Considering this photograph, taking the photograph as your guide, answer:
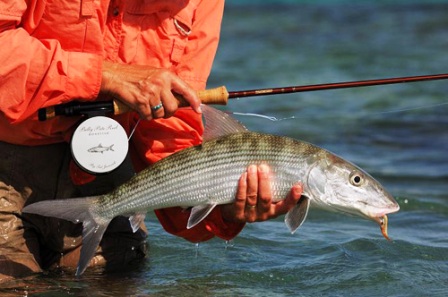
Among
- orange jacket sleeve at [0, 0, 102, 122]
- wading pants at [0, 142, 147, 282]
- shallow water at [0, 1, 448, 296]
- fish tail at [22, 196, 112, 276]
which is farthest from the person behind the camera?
shallow water at [0, 1, 448, 296]

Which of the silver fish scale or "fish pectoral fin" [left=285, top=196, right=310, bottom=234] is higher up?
the silver fish scale

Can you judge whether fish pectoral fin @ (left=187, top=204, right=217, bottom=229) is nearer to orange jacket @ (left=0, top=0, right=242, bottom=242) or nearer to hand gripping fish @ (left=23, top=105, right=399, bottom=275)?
hand gripping fish @ (left=23, top=105, right=399, bottom=275)

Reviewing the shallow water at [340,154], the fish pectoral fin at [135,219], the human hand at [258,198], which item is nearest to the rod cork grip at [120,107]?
the fish pectoral fin at [135,219]

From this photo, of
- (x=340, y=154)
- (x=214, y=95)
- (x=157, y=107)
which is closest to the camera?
(x=157, y=107)

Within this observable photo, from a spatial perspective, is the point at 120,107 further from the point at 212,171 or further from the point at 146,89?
the point at 212,171

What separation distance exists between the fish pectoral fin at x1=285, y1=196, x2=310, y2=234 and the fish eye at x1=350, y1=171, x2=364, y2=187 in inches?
9.5

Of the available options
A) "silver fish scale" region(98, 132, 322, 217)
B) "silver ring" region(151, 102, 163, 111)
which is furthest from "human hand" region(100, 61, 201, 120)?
"silver fish scale" region(98, 132, 322, 217)

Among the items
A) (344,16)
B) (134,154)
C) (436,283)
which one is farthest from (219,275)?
(344,16)

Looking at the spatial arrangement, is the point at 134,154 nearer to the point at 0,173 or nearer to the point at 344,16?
the point at 0,173

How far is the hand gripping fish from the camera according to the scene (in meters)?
4.77

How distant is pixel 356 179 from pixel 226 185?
0.64 meters

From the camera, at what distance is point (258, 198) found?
4.89m

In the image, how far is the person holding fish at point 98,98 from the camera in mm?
4648

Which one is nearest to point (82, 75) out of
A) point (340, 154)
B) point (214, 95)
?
point (214, 95)
